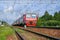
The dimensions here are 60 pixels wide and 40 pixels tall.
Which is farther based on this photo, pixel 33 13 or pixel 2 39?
pixel 33 13

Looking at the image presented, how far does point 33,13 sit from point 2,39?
21.9m

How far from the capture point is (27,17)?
31.6m

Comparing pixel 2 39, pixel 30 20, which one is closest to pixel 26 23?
pixel 30 20

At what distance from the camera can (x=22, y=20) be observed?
31.8 meters

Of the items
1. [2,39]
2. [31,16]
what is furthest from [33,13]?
[2,39]

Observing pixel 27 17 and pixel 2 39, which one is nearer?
pixel 2 39

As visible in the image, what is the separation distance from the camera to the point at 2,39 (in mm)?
9938

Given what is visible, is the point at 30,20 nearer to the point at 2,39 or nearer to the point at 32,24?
the point at 32,24

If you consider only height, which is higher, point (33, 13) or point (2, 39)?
point (33, 13)

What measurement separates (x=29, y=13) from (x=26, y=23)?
1.80 metres

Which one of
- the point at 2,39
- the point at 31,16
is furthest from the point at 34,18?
the point at 2,39

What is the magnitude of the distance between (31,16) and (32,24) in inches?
50.6

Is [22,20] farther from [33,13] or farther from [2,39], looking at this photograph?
[2,39]

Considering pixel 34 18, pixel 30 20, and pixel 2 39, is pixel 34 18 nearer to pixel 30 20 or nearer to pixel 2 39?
pixel 30 20
